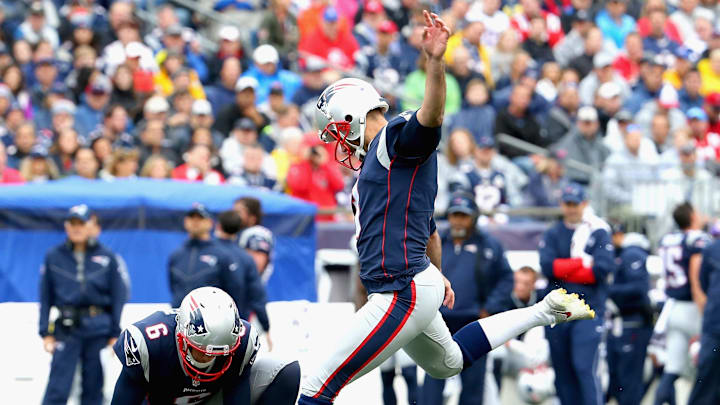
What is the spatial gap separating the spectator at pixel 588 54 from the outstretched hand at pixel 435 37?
1124 cm

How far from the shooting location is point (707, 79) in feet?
54.7

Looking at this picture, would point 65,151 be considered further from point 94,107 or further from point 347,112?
point 347,112

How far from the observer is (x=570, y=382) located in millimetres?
9656

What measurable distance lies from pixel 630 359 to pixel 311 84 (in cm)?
510

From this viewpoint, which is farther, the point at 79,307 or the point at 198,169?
the point at 198,169

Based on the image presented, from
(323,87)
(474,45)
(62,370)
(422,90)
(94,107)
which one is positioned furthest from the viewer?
(474,45)

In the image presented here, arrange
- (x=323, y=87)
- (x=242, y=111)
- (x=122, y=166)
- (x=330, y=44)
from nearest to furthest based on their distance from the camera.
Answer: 1. (x=122, y=166)
2. (x=242, y=111)
3. (x=323, y=87)
4. (x=330, y=44)

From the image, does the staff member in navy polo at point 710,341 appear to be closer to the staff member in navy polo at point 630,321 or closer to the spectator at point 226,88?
the staff member in navy polo at point 630,321

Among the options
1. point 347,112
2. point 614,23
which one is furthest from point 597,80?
point 347,112

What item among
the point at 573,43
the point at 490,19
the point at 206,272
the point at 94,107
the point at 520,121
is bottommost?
the point at 206,272

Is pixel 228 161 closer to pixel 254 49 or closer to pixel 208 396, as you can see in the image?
pixel 254 49

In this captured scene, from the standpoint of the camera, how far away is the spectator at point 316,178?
472 inches

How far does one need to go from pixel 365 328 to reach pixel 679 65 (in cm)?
1158

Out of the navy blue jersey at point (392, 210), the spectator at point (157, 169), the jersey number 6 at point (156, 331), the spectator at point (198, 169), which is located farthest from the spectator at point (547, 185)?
the jersey number 6 at point (156, 331)
